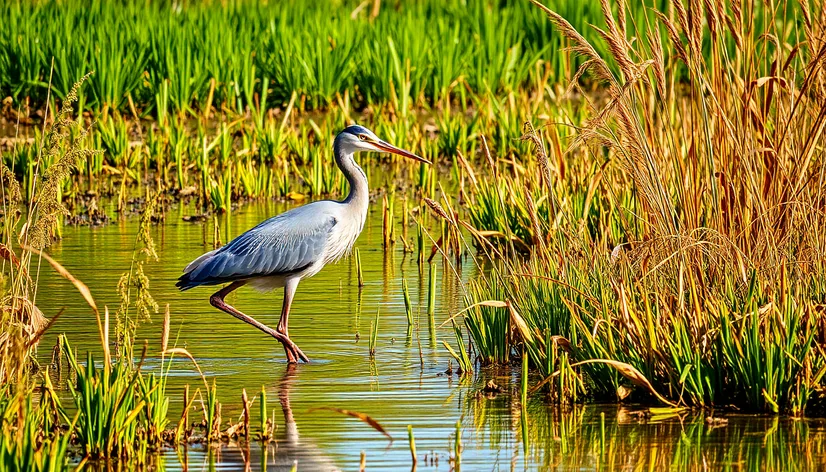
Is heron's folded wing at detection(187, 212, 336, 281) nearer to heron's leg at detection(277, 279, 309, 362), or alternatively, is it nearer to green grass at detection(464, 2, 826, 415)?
heron's leg at detection(277, 279, 309, 362)

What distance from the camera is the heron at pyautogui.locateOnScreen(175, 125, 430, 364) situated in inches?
309

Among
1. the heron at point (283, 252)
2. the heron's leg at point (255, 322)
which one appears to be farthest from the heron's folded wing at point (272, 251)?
the heron's leg at point (255, 322)

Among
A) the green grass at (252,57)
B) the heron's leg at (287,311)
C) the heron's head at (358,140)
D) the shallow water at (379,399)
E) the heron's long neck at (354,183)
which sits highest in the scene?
the green grass at (252,57)

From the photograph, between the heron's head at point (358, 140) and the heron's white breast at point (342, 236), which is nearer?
the heron's white breast at point (342, 236)

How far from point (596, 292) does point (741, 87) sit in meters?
1.19

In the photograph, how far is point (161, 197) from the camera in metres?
12.7

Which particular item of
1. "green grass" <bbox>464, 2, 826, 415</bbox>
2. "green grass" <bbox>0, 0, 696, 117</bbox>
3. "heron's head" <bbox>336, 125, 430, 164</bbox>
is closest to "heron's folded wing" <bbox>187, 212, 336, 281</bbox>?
"heron's head" <bbox>336, 125, 430, 164</bbox>

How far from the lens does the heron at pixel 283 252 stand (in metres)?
7.86

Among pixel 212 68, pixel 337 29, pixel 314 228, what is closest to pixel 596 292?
pixel 314 228

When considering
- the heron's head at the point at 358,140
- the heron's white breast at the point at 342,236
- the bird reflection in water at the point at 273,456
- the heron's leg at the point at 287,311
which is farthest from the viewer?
the heron's head at the point at 358,140

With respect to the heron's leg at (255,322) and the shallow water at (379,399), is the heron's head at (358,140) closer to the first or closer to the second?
the shallow water at (379,399)

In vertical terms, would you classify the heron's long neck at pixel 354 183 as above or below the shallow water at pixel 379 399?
above

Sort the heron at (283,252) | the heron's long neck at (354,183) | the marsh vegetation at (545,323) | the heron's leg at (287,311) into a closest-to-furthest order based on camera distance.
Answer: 1. the marsh vegetation at (545,323)
2. the heron's leg at (287,311)
3. the heron at (283,252)
4. the heron's long neck at (354,183)

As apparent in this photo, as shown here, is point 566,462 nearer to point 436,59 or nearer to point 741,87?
point 741,87
